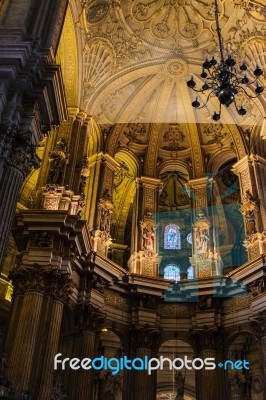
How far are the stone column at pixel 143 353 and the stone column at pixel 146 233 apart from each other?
227 centimetres

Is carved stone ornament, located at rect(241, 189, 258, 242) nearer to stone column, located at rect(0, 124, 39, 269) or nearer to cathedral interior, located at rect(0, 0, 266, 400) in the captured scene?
cathedral interior, located at rect(0, 0, 266, 400)

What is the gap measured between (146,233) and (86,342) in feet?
18.5

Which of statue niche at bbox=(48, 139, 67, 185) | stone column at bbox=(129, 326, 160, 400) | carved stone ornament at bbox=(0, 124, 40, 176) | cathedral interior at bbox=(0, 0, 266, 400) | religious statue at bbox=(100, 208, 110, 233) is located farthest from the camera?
religious statue at bbox=(100, 208, 110, 233)

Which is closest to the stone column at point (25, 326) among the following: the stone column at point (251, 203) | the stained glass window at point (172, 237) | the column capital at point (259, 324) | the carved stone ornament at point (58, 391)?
the carved stone ornament at point (58, 391)

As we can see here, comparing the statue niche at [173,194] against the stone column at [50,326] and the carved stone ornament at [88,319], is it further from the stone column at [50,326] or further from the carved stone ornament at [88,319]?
the stone column at [50,326]

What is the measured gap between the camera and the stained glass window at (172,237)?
2119 centimetres

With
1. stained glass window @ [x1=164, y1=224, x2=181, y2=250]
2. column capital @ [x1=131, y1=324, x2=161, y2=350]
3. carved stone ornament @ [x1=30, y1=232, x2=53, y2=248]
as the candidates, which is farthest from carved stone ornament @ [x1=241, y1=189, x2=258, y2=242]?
carved stone ornament @ [x1=30, y1=232, x2=53, y2=248]

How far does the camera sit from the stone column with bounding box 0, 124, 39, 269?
9.08m

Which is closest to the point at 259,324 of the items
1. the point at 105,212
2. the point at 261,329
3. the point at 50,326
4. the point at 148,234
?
the point at 261,329

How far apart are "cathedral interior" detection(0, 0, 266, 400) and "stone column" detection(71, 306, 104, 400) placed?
0.04m

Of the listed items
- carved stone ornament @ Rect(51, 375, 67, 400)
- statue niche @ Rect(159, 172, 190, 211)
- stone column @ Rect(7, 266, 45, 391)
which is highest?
statue niche @ Rect(159, 172, 190, 211)

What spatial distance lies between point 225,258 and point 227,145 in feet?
18.0

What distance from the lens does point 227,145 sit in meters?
20.5

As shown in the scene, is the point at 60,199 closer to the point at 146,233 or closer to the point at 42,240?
the point at 42,240
